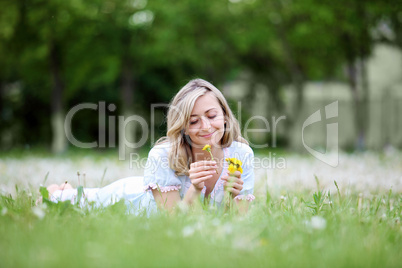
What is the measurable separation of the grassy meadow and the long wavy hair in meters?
0.59

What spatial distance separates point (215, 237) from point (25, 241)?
929 millimetres

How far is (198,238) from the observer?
210 centimetres

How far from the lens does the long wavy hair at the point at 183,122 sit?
320 centimetres

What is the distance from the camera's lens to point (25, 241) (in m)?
2.02

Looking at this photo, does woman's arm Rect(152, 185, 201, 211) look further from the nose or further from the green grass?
the nose

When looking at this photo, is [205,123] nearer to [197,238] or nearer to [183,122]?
[183,122]

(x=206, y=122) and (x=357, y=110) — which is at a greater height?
(x=357, y=110)

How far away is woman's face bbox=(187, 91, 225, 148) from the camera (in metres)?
3.19

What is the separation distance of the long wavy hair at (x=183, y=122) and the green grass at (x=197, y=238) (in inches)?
24.5

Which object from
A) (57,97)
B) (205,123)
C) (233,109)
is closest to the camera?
(205,123)

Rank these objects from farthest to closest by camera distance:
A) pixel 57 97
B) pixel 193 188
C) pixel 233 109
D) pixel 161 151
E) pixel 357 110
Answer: pixel 233 109, pixel 357 110, pixel 57 97, pixel 161 151, pixel 193 188

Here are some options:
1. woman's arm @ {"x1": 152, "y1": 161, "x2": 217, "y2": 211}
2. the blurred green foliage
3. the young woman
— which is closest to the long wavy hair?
the young woman

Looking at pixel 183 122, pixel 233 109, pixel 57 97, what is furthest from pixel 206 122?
pixel 233 109

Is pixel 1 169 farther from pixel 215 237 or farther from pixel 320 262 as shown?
pixel 320 262
